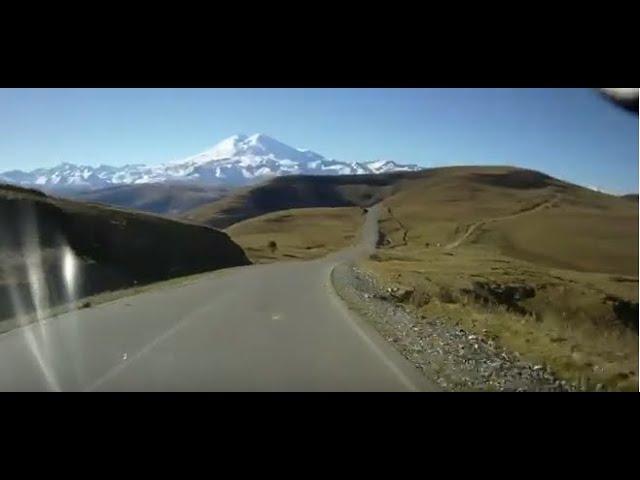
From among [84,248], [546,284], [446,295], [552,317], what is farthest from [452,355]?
[84,248]

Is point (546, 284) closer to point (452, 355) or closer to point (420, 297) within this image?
point (420, 297)

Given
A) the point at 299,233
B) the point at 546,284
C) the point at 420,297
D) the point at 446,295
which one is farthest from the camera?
the point at 299,233

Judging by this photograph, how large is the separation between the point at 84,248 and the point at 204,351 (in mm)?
33621

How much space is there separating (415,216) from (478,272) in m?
99.6

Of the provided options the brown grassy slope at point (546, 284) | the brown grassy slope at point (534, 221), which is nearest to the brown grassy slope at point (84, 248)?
the brown grassy slope at point (546, 284)

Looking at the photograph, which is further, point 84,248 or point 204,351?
point 84,248

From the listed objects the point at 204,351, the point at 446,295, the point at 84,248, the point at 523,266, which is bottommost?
the point at 523,266

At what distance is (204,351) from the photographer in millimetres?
14297

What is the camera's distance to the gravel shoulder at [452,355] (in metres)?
11.0

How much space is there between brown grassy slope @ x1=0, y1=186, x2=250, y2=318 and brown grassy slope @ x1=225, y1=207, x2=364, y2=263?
57.0 feet

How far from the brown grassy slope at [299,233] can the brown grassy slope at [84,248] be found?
17.4 m
